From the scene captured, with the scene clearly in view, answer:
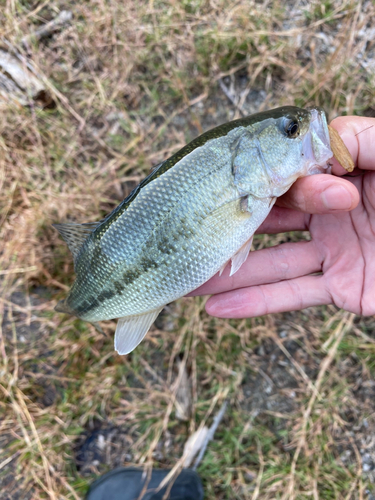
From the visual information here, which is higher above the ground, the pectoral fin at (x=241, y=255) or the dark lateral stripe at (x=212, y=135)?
the dark lateral stripe at (x=212, y=135)

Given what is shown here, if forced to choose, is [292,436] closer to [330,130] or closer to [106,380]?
[106,380]

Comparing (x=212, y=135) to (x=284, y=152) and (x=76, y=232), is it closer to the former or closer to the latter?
(x=284, y=152)

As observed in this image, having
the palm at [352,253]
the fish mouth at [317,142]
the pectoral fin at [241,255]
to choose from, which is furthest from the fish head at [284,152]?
the palm at [352,253]

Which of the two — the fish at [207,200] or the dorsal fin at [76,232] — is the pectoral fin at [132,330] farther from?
the dorsal fin at [76,232]

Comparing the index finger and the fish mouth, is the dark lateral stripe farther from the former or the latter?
the index finger

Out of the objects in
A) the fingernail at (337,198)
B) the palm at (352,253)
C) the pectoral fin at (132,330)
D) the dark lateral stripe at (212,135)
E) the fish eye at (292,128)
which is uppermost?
the dark lateral stripe at (212,135)

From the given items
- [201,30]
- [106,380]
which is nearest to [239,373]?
[106,380]
